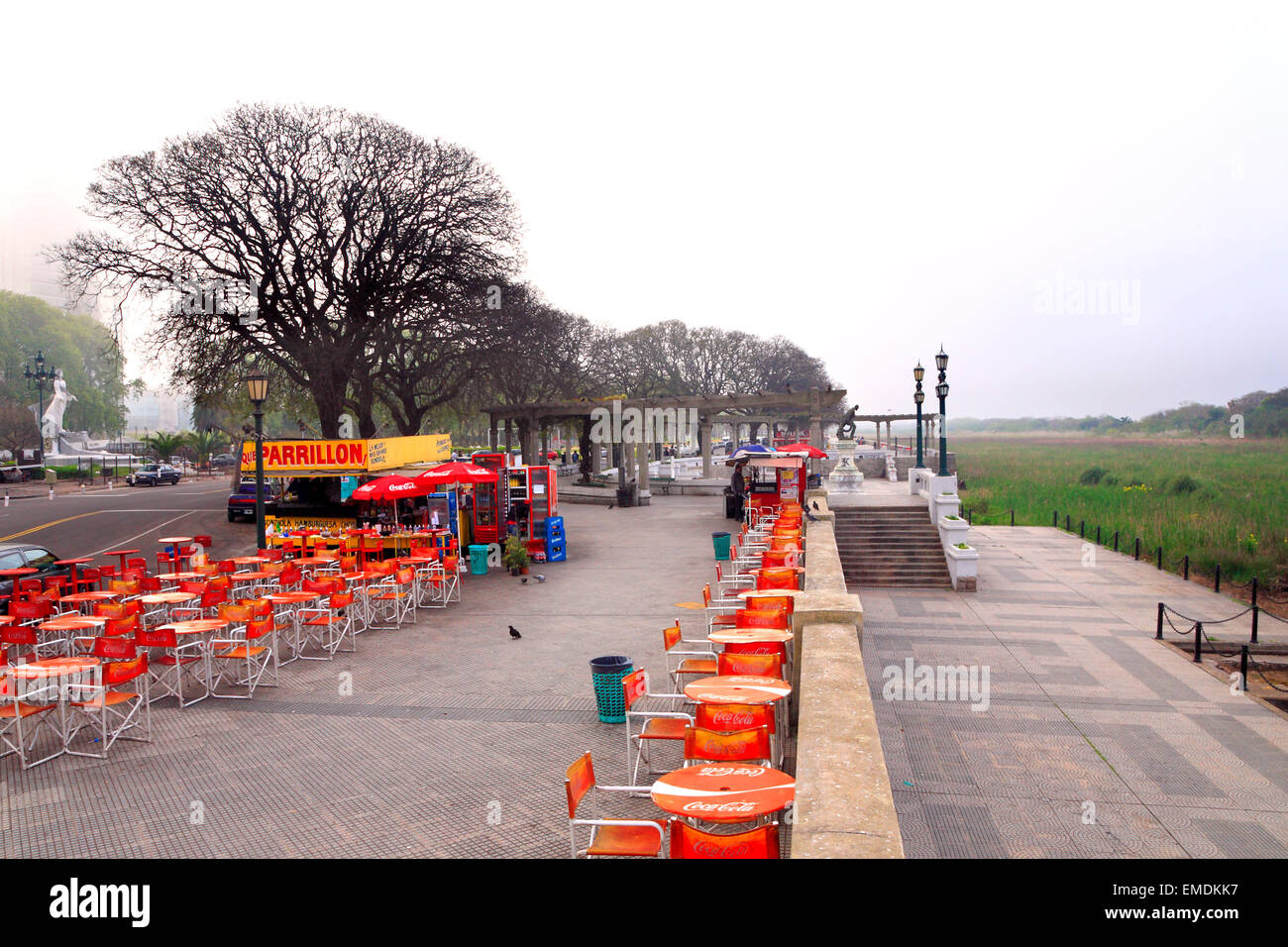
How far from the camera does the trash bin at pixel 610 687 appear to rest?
29.1 feet

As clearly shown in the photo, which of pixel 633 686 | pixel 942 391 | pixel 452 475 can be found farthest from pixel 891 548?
pixel 633 686

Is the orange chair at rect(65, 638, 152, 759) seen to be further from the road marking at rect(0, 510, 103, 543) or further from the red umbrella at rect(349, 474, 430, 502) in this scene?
the road marking at rect(0, 510, 103, 543)

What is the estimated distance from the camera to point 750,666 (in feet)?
26.0

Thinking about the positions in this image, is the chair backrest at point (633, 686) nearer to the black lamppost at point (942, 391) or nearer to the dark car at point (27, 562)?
the dark car at point (27, 562)

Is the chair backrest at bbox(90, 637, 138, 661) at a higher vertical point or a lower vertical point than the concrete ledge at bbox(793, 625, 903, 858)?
lower

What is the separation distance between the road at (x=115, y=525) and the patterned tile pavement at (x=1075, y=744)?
19.1 meters

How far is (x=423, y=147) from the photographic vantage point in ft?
109

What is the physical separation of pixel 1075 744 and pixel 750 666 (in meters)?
4.46

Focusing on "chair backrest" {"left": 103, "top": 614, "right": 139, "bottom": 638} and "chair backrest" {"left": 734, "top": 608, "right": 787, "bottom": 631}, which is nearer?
"chair backrest" {"left": 734, "top": 608, "right": 787, "bottom": 631}

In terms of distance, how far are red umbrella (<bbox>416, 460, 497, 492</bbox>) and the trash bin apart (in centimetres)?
1051

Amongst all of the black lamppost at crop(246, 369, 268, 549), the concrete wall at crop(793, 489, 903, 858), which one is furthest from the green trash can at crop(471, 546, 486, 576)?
the concrete wall at crop(793, 489, 903, 858)

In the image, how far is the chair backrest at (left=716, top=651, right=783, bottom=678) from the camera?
Answer: 788cm

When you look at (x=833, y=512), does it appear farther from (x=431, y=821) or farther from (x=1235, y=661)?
(x=431, y=821)

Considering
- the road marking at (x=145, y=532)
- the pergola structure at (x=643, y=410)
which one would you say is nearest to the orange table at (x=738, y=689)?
the road marking at (x=145, y=532)
